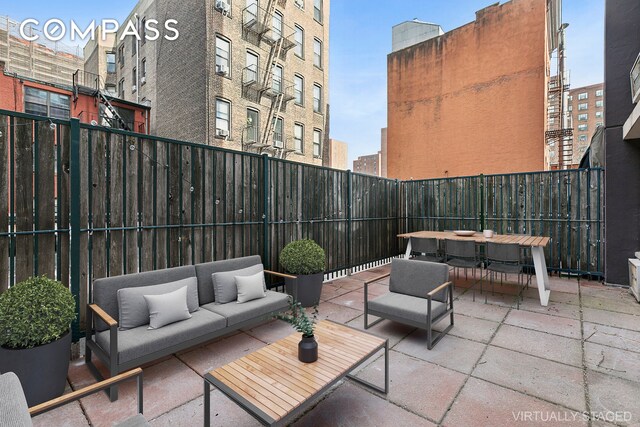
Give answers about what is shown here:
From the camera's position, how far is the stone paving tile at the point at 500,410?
2188 millimetres

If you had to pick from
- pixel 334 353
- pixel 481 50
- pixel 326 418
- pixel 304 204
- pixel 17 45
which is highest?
pixel 17 45

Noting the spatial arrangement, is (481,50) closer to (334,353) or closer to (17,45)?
(334,353)

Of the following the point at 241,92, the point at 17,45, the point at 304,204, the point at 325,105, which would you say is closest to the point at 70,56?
the point at 17,45

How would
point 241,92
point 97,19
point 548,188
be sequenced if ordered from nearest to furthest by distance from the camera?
1. point 548,188
2. point 97,19
3. point 241,92

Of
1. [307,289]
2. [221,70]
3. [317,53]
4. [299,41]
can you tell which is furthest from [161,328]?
[317,53]

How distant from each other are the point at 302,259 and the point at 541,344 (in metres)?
3.28

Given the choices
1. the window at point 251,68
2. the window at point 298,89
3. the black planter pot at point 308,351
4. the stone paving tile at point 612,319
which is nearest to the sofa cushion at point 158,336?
the black planter pot at point 308,351

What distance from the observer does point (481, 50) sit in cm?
1208

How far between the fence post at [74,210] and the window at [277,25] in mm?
14178

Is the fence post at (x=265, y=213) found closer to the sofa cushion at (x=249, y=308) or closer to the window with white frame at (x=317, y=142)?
the sofa cushion at (x=249, y=308)

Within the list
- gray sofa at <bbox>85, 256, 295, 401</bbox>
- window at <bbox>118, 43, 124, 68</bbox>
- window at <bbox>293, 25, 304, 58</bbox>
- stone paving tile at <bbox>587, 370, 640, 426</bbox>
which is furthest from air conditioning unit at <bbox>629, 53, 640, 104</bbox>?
window at <bbox>118, 43, 124, 68</bbox>

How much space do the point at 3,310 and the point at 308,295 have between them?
11.2 feet

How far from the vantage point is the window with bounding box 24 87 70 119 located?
11992mm

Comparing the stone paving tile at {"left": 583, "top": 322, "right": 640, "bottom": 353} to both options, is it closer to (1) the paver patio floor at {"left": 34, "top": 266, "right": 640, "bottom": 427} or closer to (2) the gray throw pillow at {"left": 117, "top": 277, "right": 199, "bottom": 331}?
(1) the paver patio floor at {"left": 34, "top": 266, "right": 640, "bottom": 427}
